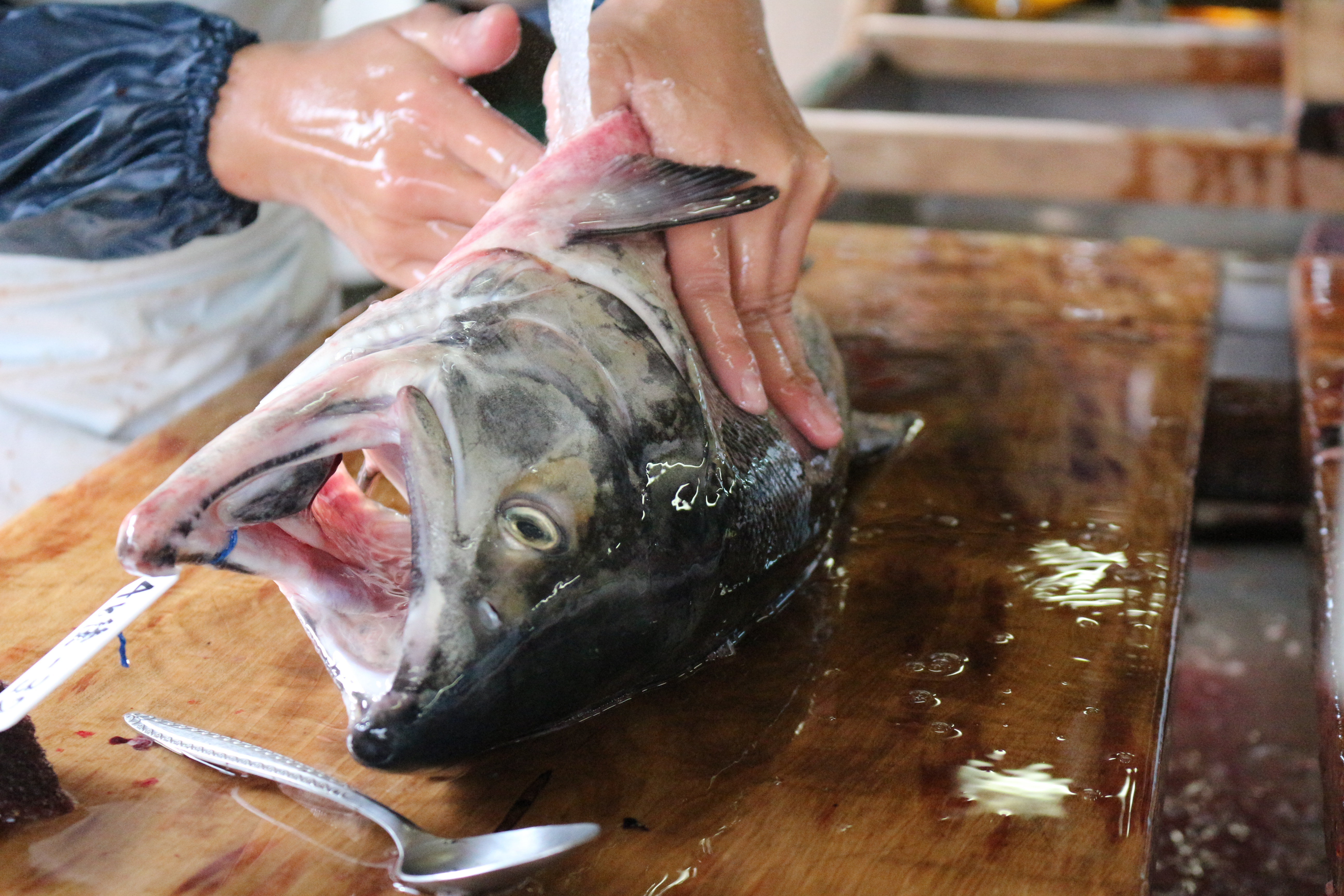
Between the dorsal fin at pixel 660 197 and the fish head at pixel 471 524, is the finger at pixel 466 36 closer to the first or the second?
the dorsal fin at pixel 660 197

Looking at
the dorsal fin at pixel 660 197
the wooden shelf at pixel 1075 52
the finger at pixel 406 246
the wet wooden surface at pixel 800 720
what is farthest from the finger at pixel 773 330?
the wooden shelf at pixel 1075 52

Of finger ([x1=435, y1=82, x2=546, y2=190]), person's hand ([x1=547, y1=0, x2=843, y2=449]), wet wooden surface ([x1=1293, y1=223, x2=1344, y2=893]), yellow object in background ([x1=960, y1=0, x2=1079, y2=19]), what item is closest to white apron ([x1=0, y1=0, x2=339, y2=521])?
finger ([x1=435, y1=82, x2=546, y2=190])

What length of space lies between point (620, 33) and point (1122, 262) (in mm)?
2043

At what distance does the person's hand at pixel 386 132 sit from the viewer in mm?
1920

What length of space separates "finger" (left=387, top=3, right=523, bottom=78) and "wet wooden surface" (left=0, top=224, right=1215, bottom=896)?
84cm

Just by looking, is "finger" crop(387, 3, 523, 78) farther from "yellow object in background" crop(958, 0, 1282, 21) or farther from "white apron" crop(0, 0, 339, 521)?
"yellow object in background" crop(958, 0, 1282, 21)

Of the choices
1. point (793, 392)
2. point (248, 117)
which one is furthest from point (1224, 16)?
point (248, 117)

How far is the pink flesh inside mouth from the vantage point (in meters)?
1.28

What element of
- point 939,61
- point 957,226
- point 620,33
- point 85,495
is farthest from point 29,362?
point 939,61

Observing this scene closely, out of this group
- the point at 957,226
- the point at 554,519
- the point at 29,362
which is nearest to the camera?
the point at 554,519

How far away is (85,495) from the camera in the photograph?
2.04 meters

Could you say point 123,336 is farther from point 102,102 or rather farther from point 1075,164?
point 1075,164

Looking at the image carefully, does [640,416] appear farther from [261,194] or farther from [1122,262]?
[1122,262]

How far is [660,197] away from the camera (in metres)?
1.64
